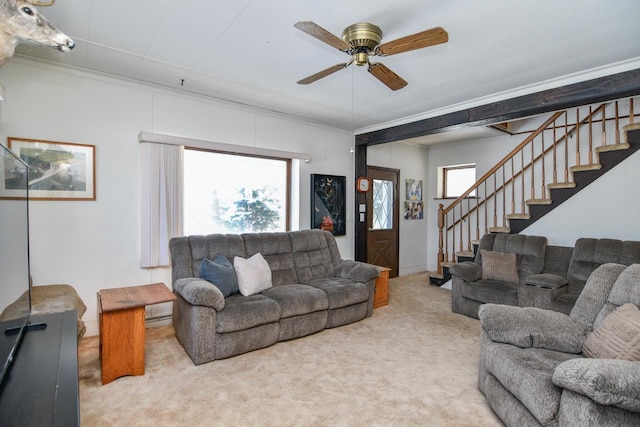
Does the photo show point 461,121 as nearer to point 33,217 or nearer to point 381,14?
point 381,14

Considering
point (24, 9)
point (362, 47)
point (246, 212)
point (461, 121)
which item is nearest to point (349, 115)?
point (461, 121)

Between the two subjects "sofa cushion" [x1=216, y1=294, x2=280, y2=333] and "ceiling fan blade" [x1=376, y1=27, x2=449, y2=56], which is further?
"sofa cushion" [x1=216, y1=294, x2=280, y2=333]

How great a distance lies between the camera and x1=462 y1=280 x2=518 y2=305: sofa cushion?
3645 mm

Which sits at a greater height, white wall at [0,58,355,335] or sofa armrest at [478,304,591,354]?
white wall at [0,58,355,335]

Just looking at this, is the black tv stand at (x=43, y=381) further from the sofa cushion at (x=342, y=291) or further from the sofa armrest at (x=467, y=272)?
the sofa armrest at (x=467, y=272)

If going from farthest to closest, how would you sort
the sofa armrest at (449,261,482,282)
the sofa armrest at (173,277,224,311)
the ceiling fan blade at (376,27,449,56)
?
the sofa armrest at (449,261,482,282)
the sofa armrest at (173,277,224,311)
the ceiling fan blade at (376,27,449,56)

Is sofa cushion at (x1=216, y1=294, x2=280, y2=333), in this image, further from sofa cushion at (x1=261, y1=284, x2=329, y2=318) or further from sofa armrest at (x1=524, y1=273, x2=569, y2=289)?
sofa armrest at (x1=524, y1=273, x2=569, y2=289)

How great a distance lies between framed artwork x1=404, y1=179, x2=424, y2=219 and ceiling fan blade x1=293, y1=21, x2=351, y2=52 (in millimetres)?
4523

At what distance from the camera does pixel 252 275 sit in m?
3.29

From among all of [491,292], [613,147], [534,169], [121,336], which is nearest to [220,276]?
[121,336]

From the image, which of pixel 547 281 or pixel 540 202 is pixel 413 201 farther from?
pixel 547 281

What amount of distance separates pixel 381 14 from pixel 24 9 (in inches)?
79.3

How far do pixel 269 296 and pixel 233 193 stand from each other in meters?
1.55

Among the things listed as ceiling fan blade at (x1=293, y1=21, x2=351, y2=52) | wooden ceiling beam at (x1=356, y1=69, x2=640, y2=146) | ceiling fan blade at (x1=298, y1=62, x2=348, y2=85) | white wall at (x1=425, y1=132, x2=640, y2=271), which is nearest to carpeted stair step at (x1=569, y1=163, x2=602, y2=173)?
white wall at (x1=425, y1=132, x2=640, y2=271)
